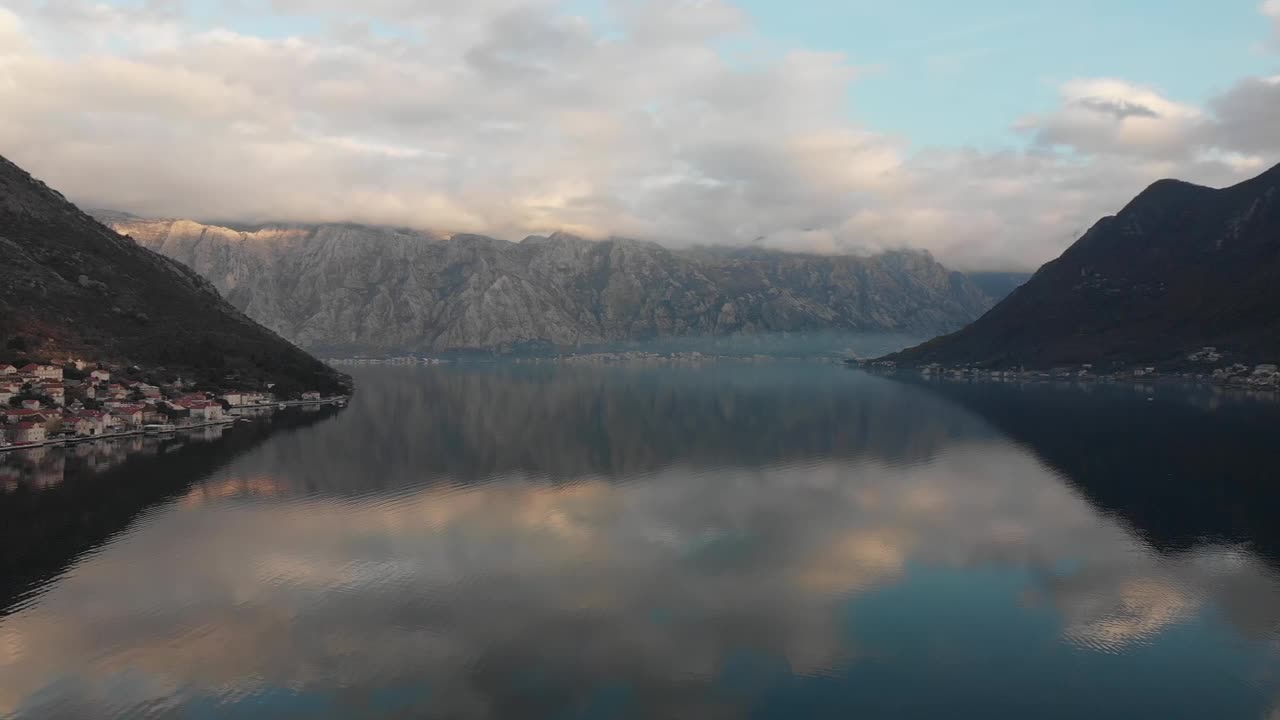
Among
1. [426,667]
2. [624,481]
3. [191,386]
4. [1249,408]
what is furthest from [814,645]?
[1249,408]

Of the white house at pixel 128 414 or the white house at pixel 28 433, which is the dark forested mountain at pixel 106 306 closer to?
the white house at pixel 128 414

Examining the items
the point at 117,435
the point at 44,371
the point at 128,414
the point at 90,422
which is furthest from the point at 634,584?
the point at 44,371

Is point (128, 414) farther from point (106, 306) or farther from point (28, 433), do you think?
point (106, 306)

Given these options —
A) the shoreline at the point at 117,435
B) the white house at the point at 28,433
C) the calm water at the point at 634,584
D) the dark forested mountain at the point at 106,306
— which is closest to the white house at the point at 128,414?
the shoreline at the point at 117,435

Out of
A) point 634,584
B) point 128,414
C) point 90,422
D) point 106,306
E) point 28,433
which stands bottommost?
point 634,584

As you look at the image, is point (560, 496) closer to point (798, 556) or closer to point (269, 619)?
point (798, 556)

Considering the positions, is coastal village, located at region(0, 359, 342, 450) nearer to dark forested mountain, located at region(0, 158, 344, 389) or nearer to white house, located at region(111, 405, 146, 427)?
white house, located at region(111, 405, 146, 427)

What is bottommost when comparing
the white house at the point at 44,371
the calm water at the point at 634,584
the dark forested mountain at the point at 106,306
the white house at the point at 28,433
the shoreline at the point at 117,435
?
the calm water at the point at 634,584
